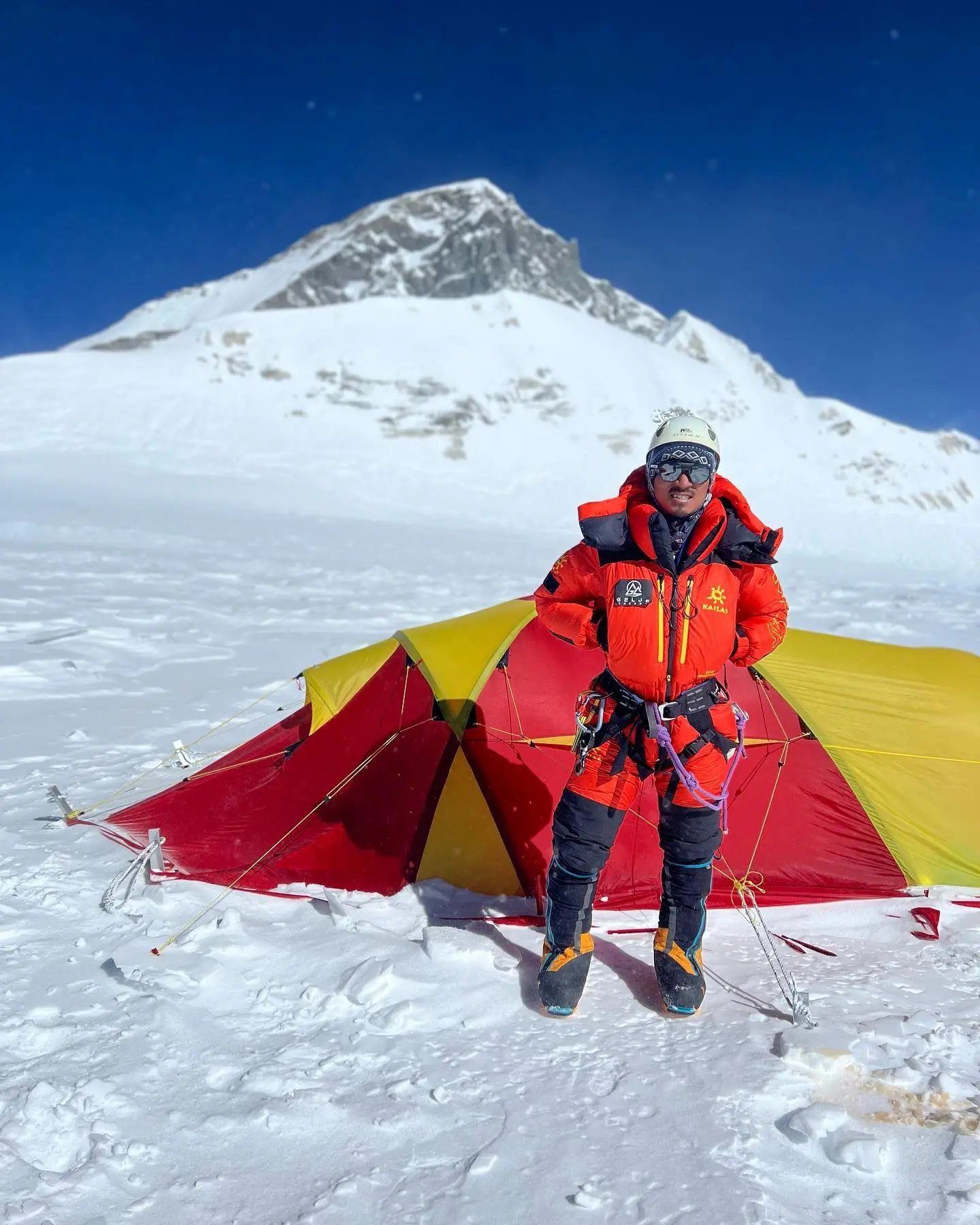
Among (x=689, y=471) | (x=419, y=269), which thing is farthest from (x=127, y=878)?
(x=419, y=269)

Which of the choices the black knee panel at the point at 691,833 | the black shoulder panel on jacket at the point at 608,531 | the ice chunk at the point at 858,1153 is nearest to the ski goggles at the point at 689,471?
the black shoulder panel on jacket at the point at 608,531

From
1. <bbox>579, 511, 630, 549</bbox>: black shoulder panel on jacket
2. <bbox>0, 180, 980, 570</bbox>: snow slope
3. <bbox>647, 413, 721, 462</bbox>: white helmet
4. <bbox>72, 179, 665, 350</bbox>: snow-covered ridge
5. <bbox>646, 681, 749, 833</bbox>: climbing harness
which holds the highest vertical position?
<bbox>72, 179, 665, 350</bbox>: snow-covered ridge

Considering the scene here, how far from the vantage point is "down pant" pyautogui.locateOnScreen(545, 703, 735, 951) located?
300 centimetres

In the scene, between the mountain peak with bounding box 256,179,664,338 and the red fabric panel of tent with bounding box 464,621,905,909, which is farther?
the mountain peak with bounding box 256,179,664,338

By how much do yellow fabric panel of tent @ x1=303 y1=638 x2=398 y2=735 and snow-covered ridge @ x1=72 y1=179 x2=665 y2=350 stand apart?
3724 inches

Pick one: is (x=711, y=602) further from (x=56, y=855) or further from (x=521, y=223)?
(x=521, y=223)

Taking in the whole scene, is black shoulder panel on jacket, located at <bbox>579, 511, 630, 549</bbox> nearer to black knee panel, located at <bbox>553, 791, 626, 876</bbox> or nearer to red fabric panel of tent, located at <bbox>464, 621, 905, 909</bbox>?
black knee panel, located at <bbox>553, 791, 626, 876</bbox>

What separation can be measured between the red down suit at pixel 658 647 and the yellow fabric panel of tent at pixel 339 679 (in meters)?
1.43

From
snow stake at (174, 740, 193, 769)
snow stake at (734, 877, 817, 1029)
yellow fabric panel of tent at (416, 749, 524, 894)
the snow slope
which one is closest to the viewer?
snow stake at (734, 877, 817, 1029)

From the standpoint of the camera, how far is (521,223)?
109500 millimetres

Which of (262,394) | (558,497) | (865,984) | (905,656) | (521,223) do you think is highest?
(521,223)

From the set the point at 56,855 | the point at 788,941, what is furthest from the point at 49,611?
the point at 788,941

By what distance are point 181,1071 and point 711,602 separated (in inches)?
87.8

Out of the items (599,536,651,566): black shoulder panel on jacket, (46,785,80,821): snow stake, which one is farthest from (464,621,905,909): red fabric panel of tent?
(46,785,80,821): snow stake
